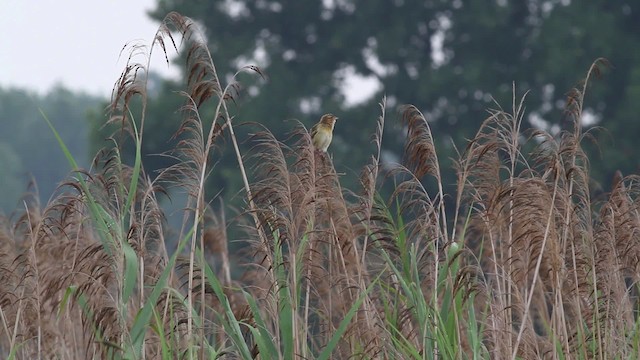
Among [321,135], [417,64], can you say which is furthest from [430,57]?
[321,135]

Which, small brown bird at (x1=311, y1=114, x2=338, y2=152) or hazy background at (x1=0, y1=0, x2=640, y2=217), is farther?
hazy background at (x1=0, y1=0, x2=640, y2=217)

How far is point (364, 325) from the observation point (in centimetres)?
432

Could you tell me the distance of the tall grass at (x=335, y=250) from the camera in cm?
381

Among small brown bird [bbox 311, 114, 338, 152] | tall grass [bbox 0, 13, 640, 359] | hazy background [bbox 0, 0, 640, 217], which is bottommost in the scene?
tall grass [bbox 0, 13, 640, 359]

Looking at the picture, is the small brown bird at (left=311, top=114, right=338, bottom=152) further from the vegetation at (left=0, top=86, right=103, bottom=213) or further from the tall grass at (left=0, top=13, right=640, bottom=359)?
the vegetation at (left=0, top=86, right=103, bottom=213)

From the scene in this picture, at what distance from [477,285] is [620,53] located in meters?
17.8

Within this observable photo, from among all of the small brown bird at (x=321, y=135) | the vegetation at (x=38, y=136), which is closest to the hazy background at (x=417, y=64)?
the small brown bird at (x=321, y=135)

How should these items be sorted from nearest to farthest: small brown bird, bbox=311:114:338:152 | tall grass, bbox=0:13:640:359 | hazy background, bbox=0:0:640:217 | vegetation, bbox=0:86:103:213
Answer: tall grass, bbox=0:13:640:359 → small brown bird, bbox=311:114:338:152 → hazy background, bbox=0:0:640:217 → vegetation, bbox=0:86:103:213

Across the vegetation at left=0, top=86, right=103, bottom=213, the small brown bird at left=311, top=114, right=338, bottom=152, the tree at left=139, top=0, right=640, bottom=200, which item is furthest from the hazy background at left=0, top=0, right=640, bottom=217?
the vegetation at left=0, top=86, right=103, bottom=213

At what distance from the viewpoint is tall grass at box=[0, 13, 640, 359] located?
381 centimetres

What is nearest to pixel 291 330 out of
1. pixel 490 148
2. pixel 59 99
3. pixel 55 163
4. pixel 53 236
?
pixel 490 148

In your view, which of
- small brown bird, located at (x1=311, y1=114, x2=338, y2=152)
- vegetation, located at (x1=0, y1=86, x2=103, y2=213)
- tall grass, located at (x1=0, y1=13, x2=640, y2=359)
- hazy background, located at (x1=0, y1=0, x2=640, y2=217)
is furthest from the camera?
vegetation, located at (x1=0, y1=86, x2=103, y2=213)

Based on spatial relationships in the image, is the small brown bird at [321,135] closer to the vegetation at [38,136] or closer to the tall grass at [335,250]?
the tall grass at [335,250]

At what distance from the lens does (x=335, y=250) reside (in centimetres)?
441
